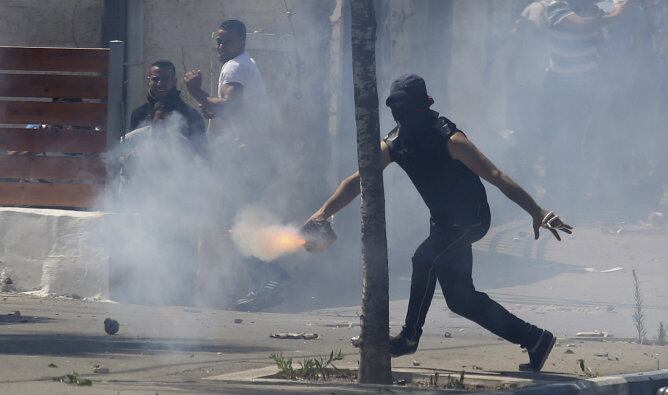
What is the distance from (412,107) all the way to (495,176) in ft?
1.86

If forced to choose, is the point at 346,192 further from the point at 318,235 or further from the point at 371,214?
the point at 371,214

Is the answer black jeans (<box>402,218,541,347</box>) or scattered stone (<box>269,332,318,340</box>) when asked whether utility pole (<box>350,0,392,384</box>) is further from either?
scattered stone (<box>269,332,318,340</box>)

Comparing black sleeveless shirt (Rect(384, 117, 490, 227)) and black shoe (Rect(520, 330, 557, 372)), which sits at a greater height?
black sleeveless shirt (Rect(384, 117, 490, 227))

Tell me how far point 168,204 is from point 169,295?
0.66m

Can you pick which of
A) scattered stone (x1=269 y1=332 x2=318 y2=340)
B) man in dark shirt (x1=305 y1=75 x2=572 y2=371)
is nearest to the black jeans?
man in dark shirt (x1=305 y1=75 x2=572 y2=371)

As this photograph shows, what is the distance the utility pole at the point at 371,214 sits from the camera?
6.14 metres

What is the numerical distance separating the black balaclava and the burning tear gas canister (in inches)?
24.6

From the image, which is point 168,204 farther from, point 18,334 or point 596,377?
point 596,377

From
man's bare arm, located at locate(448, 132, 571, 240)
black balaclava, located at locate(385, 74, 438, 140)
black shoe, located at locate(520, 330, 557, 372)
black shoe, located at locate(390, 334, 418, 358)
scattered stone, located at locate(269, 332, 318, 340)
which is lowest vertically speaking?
black shoe, located at locate(520, 330, 557, 372)

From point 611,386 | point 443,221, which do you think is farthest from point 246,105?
point 611,386

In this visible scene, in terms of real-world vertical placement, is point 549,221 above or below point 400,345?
above

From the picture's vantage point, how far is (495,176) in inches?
257

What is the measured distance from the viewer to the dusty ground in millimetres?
6703

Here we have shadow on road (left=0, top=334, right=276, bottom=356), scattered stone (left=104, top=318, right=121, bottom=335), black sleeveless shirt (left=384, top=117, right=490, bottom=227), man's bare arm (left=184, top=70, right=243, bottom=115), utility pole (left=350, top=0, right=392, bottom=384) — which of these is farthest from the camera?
man's bare arm (left=184, top=70, right=243, bottom=115)
